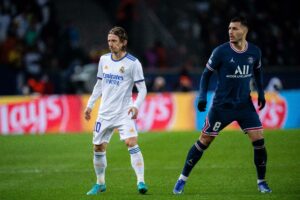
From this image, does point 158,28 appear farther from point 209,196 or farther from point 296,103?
point 209,196

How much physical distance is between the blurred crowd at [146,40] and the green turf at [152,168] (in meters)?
7.38

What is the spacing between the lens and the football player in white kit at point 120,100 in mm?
10867

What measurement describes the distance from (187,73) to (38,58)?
5300 millimetres

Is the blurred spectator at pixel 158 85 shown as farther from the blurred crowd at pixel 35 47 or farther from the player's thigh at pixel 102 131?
the player's thigh at pixel 102 131

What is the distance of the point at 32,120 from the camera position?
74.1 feet

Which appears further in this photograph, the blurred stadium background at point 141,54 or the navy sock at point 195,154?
the blurred stadium background at point 141,54

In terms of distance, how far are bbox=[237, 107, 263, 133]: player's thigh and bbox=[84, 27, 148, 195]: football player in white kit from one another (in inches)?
53.0

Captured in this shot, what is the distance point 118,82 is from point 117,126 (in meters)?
0.60

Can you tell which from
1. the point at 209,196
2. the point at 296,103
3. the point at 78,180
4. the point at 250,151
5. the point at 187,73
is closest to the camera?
the point at 209,196

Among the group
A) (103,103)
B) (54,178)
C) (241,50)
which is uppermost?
(241,50)

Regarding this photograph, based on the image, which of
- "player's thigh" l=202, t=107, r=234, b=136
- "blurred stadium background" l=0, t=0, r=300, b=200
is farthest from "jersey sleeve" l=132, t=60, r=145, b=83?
"blurred stadium background" l=0, t=0, r=300, b=200

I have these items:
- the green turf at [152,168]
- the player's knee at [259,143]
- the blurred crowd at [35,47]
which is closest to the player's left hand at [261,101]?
the player's knee at [259,143]

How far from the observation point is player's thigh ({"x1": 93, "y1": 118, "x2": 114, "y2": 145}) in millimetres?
10984

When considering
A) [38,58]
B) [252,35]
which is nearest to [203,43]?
[252,35]
